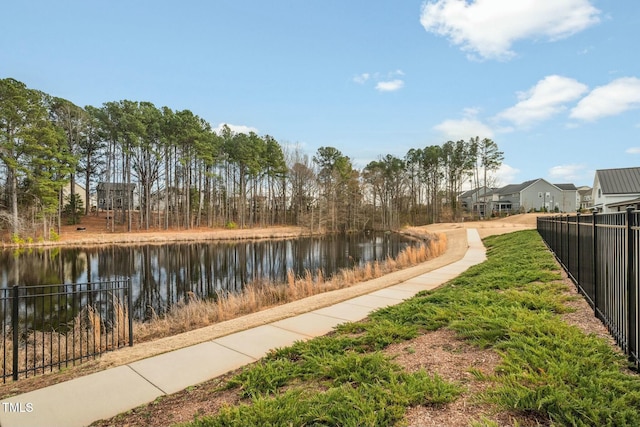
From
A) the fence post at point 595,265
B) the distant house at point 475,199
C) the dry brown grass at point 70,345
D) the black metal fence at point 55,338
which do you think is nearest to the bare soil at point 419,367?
the fence post at point 595,265

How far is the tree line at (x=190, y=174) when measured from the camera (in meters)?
30.2

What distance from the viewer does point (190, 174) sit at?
4725 centimetres

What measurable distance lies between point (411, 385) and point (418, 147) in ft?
197

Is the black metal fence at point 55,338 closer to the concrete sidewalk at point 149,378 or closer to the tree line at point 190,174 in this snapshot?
the concrete sidewalk at point 149,378

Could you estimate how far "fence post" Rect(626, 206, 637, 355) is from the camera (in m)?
2.92

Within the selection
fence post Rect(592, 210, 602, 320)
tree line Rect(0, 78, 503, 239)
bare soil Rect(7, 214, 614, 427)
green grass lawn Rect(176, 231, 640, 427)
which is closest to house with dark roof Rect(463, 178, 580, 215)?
tree line Rect(0, 78, 503, 239)

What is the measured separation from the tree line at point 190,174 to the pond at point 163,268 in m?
10.5

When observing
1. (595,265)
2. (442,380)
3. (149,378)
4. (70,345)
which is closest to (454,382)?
(442,380)

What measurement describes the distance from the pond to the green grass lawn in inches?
300

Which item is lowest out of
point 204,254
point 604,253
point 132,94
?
point 204,254

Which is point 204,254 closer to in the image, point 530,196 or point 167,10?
point 167,10

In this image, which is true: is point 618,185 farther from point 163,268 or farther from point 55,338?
point 55,338

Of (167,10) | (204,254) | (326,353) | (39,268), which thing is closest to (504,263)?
(326,353)

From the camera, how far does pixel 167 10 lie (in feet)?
44.7
